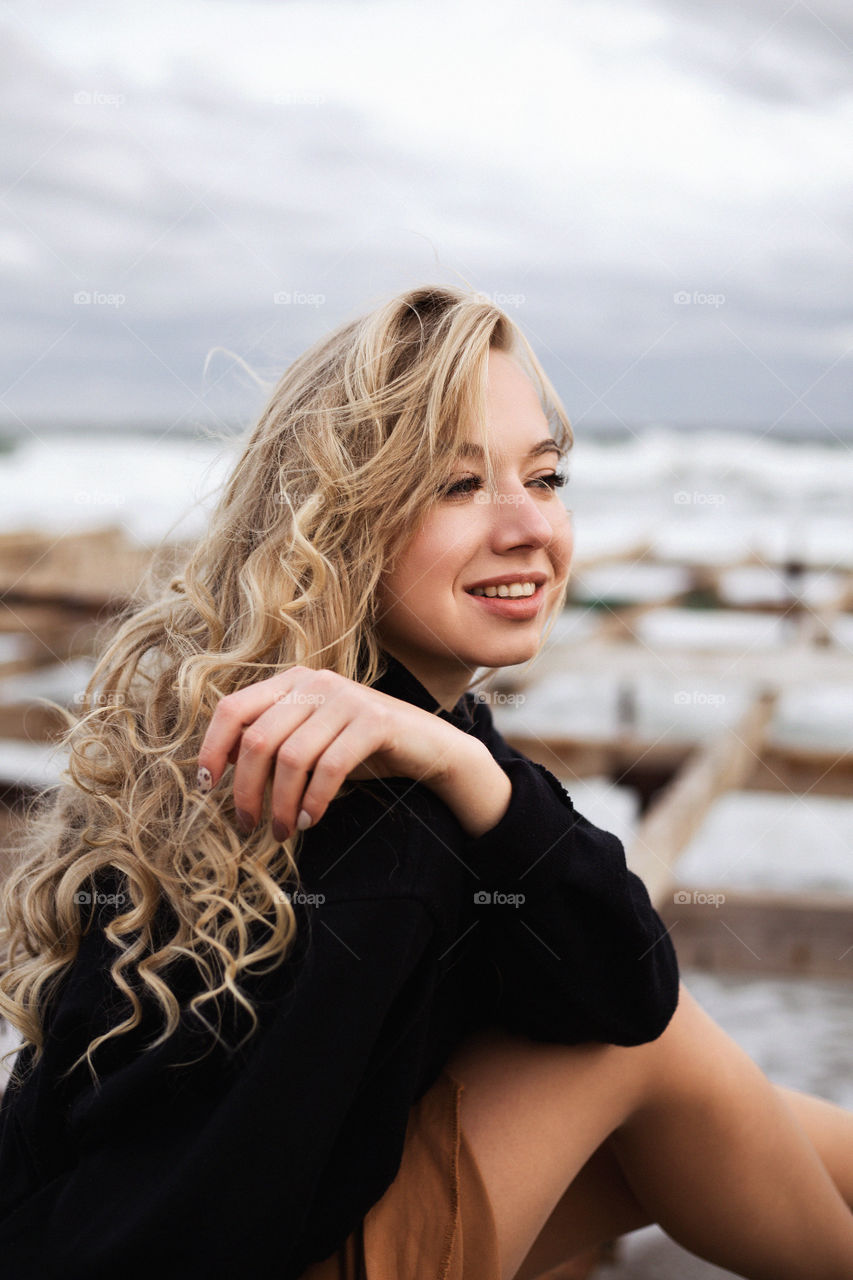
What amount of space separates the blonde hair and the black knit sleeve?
228 mm

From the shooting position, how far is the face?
1292mm

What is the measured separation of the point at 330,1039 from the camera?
952 mm

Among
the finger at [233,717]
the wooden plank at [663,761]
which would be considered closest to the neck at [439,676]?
the finger at [233,717]

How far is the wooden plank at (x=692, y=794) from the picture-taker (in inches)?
80.1

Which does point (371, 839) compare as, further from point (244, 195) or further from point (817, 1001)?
point (244, 195)

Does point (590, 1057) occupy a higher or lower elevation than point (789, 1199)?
higher

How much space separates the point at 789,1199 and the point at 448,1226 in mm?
535

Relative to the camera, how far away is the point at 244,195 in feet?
39.4

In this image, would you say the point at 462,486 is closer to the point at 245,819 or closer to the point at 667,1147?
the point at 245,819

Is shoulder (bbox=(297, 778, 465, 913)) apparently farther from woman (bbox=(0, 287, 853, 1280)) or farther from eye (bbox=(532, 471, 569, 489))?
eye (bbox=(532, 471, 569, 489))

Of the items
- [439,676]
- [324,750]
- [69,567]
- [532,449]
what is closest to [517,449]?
[532,449]

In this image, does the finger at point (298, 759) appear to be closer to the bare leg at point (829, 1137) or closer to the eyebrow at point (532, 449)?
the eyebrow at point (532, 449)

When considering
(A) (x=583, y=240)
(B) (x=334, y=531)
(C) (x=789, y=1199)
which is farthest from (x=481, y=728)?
(A) (x=583, y=240)

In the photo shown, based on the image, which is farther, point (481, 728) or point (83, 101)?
point (83, 101)
